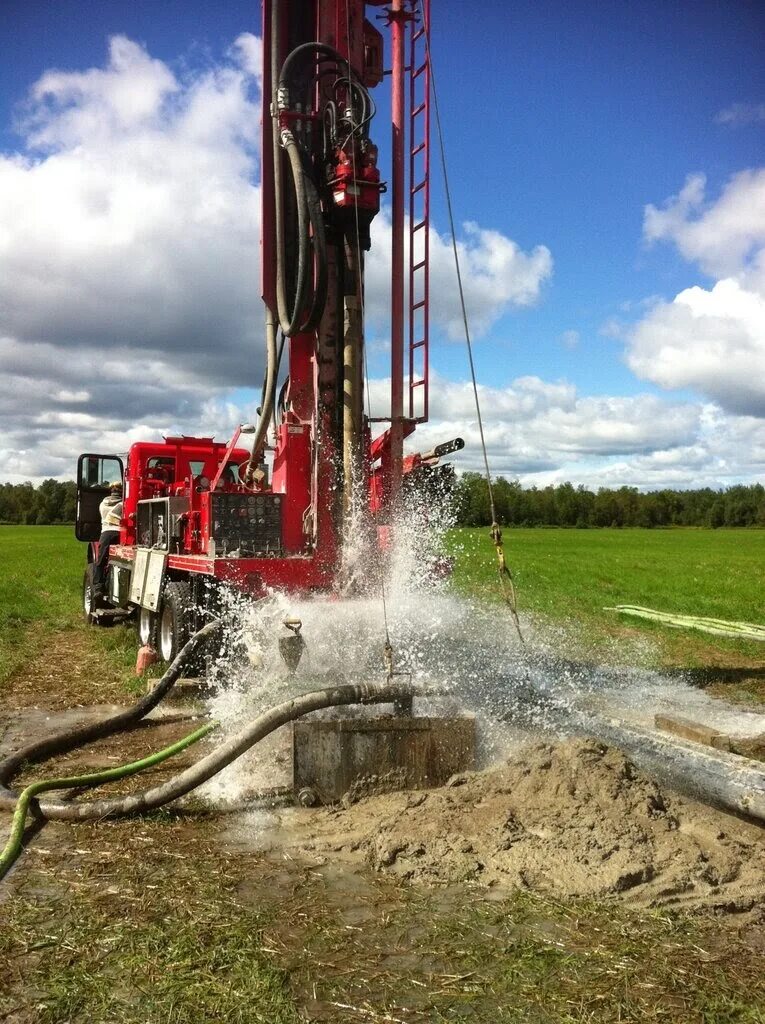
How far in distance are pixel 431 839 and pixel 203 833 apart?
3.98ft

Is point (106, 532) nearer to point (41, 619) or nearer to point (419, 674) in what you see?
point (41, 619)

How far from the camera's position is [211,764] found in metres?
4.79

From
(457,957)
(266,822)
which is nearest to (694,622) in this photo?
(266,822)

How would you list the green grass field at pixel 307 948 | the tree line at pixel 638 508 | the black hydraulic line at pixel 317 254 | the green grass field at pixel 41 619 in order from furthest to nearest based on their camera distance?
the tree line at pixel 638 508 < the green grass field at pixel 41 619 < the black hydraulic line at pixel 317 254 < the green grass field at pixel 307 948

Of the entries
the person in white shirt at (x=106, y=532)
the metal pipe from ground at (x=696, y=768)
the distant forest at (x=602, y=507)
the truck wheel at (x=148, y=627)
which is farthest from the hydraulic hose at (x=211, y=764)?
the distant forest at (x=602, y=507)

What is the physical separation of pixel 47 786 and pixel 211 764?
2.86ft

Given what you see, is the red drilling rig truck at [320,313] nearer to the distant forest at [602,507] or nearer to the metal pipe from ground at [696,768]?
the metal pipe from ground at [696,768]

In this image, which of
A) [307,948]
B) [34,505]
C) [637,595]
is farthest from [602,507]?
[307,948]

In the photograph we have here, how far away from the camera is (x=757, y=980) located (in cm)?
306

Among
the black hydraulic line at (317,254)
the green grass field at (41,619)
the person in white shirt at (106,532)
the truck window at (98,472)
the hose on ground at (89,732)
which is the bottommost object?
the green grass field at (41,619)

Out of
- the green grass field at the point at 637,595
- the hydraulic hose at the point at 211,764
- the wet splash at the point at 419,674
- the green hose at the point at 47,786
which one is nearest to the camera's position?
the green hose at the point at 47,786

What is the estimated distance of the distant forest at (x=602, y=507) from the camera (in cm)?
10300

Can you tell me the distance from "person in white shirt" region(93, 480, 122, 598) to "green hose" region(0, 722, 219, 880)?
7.09 metres

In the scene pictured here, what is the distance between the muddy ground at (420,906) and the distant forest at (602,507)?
90955 mm
